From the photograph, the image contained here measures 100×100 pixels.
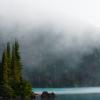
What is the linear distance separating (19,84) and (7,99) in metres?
13.1

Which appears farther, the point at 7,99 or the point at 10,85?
the point at 10,85

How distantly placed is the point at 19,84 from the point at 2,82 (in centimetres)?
588

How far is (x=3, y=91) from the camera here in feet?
635

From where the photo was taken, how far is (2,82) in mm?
198250

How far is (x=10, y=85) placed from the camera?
199 metres

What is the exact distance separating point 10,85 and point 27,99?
12.1m

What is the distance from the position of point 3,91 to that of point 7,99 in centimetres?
684

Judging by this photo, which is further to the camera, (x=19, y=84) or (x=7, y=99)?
(x=19, y=84)

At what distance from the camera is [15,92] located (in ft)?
643

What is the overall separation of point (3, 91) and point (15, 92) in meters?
4.61

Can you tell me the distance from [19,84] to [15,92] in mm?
4268

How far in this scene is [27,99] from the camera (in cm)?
18975

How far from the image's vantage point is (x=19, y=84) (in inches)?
7844
